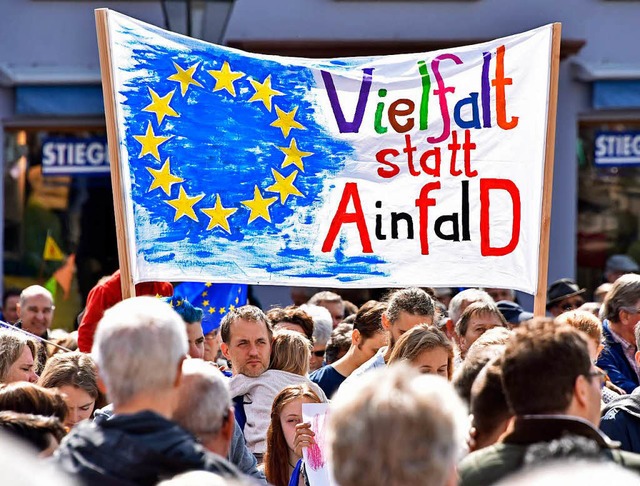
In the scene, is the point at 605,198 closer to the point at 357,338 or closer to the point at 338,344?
the point at 338,344

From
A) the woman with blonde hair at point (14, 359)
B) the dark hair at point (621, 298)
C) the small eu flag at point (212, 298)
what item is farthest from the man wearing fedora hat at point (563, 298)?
the woman with blonde hair at point (14, 359)

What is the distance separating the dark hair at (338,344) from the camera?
7934mm

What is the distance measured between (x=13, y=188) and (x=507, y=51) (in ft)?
27.8

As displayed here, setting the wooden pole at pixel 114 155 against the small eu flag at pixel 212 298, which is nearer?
the wooden pole at pixel 114 155

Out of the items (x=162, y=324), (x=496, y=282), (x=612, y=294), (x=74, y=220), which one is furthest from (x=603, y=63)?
(x=162, y=324)

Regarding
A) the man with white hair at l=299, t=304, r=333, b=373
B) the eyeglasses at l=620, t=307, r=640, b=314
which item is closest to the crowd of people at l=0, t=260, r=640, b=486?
the eyeglasses at l=620, t=307, r=640, b=314

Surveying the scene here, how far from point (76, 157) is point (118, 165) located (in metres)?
7.81

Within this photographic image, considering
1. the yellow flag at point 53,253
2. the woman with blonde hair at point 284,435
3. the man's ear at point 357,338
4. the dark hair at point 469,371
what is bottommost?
the woman with blonde hair at point 284,435

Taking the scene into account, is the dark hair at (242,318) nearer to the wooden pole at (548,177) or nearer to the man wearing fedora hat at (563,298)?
the wooden pole at (548,177)

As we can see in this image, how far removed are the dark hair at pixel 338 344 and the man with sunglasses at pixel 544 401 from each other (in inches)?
170

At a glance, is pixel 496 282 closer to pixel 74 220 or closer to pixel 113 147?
pixel 113 147

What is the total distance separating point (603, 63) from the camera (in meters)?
14.5

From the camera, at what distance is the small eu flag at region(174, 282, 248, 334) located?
330 inches

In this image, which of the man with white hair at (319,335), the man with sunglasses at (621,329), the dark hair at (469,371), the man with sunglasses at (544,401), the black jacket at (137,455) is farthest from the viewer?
the man with white hair at (319,335)
